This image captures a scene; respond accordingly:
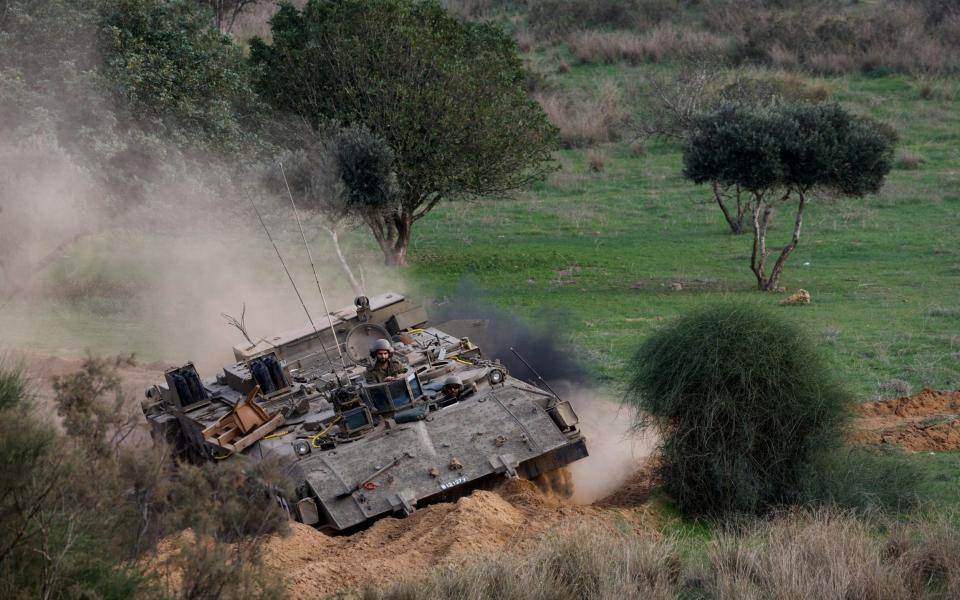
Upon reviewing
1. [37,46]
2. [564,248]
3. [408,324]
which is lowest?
[564,248]

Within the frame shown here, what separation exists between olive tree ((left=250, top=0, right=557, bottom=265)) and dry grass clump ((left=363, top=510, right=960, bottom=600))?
1809cm

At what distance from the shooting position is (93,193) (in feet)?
82.7

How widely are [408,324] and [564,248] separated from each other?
14329mm

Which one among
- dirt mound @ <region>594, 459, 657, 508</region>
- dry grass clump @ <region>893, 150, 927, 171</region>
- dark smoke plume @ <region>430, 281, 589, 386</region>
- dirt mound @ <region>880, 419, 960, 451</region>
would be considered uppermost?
dark smoke plume @ <region>430, 281, 589, 386</region>

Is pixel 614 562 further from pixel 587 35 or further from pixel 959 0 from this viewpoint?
pixel 959 0

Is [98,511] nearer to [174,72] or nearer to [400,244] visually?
[174,72]

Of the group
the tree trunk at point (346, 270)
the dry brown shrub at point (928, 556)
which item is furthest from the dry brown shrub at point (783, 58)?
the dry brown shrub at point (928, 556)

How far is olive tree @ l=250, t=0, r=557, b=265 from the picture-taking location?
1131 inches

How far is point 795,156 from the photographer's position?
27.3 meters

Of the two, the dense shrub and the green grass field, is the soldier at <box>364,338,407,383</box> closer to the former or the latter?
the green grass field

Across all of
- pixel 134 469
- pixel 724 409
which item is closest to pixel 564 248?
pixel 724 409

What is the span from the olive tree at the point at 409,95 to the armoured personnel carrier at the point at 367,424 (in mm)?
12177

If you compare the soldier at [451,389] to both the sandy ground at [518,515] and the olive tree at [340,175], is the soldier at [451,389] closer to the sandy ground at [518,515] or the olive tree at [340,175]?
the sandy ground at [518,515]

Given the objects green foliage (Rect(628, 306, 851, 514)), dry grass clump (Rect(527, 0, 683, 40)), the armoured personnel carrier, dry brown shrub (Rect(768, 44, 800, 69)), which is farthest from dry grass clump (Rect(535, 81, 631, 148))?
green foliage (Rect(628, 306, 851, 514))
